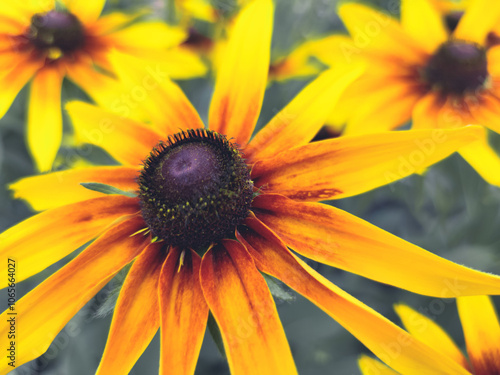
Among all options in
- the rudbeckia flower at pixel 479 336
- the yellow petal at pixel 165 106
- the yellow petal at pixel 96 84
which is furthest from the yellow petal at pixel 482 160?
the yellow petal at pixel 96 84

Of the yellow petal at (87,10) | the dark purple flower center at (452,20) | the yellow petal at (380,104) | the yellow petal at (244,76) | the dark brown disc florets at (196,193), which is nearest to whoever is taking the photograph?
the dark brown disc florets at (196,193)

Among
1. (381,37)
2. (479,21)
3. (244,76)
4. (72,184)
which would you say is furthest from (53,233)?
(479,21)

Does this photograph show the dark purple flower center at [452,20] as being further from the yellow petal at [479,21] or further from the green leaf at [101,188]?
the green leaf at [101,188]

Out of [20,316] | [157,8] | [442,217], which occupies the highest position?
[157,8]

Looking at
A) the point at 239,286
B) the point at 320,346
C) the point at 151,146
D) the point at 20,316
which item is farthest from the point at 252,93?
the point at 320,346

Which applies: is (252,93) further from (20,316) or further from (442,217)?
(442,217)

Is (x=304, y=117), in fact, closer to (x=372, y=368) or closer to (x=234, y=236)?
(x=234, y=236)

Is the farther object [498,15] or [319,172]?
[498,15]

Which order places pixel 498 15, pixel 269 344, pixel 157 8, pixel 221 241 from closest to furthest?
1. pixel 269 344
2. pixel 221 241
3. pixel 498 15
4. pixel 157 8
